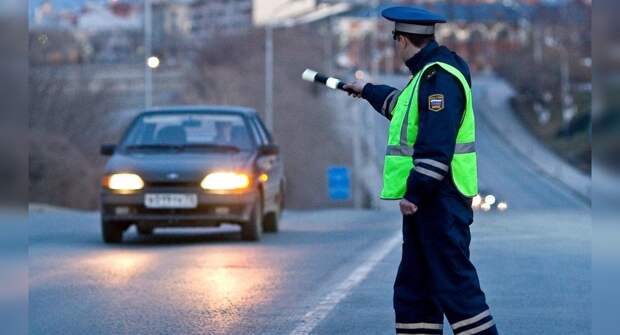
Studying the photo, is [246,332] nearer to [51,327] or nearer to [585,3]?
[51,327]

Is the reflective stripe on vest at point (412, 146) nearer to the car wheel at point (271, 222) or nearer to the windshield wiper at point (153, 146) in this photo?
the windshield wiper at point (153, 146)

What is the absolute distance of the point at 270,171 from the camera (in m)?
17.8

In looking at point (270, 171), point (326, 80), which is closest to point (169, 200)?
point (270, 171)

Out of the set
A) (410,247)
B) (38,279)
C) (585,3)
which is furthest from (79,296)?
(585,3)

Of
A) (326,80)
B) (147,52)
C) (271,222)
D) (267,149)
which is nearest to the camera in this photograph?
(326,80)

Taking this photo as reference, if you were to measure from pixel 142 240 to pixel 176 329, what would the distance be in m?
8.44

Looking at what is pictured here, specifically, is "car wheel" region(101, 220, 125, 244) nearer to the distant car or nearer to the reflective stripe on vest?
the distant car

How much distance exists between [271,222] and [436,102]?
12.0 metres

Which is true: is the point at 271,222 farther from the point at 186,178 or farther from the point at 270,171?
the point at 186,178

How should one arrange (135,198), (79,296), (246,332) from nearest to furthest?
(246,332), (79,296), (135,198)

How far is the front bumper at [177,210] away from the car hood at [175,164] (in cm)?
15

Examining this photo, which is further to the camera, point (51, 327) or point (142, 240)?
point (142, 240)

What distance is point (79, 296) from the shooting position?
10.9 metres

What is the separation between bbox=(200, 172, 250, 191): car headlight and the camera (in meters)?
16.2
